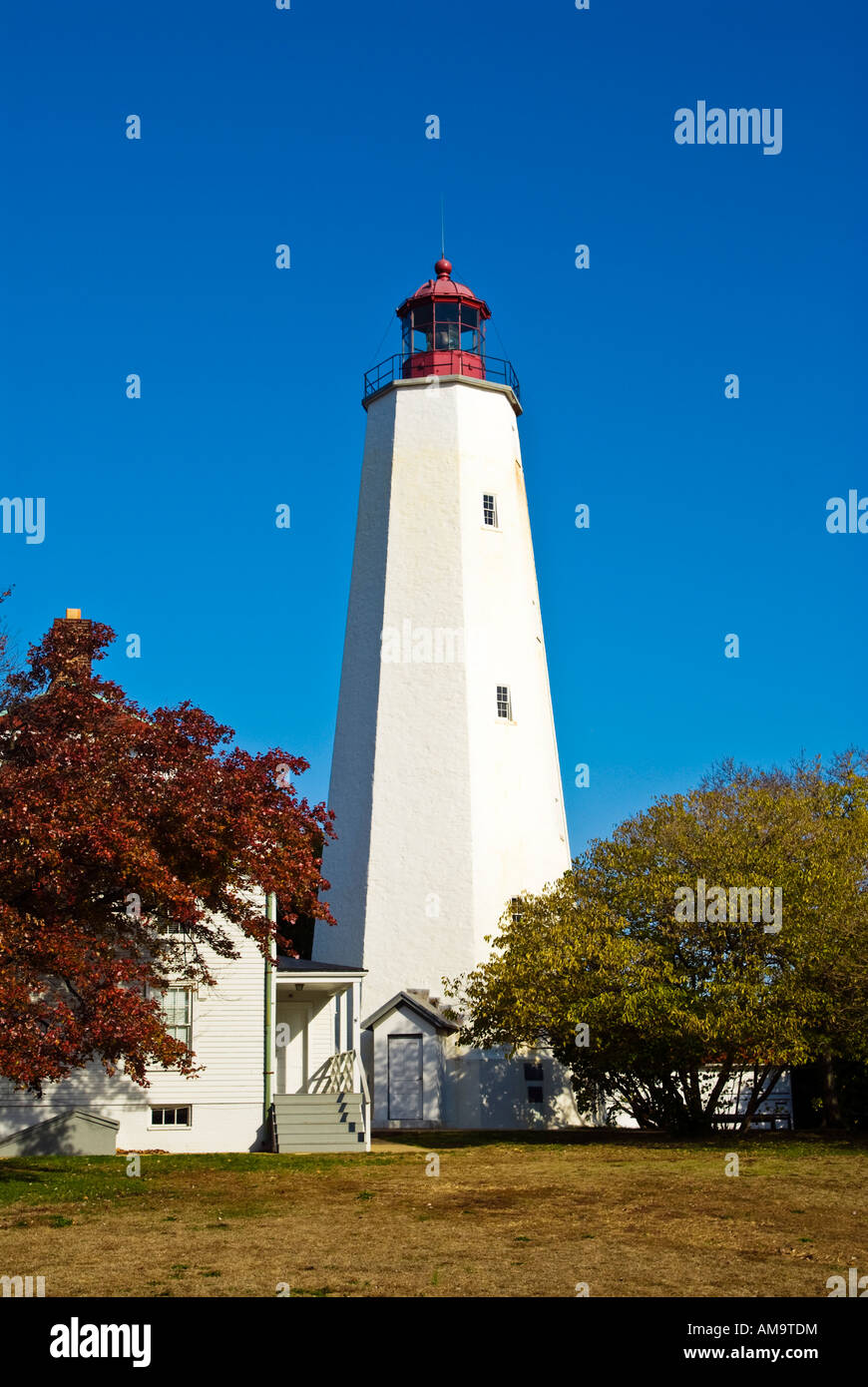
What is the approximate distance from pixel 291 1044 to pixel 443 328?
21.1 m

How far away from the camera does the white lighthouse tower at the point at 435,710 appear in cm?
3303

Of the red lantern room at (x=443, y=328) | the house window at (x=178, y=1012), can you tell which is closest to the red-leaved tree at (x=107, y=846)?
the house window at (x=178, y=1012)

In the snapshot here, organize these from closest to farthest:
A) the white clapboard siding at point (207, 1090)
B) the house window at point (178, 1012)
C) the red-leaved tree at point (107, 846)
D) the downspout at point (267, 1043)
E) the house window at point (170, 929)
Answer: the red-leaved tree at point (107, 846) < the house window at point (170, 929) < the white clapboard siding at point (207, 1090) < the downspout at point (267, 1043) < the house window at point (178, 1012)

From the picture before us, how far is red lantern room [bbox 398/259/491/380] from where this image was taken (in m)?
37.8

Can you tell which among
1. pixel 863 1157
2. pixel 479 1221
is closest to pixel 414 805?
pixel 863 1157

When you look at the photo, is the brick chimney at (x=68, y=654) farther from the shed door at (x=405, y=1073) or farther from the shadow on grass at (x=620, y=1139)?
the shed door at (x=405, y=1073)

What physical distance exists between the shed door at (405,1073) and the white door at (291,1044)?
10.1 feet

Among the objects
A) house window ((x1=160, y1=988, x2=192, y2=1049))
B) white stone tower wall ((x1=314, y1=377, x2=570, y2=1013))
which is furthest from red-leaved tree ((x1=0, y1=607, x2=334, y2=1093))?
white stone tower wall ((x1=314, y1=377, x2=570, y2=1013))

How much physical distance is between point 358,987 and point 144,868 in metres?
10.8

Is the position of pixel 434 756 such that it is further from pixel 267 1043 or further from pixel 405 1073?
pixel 267 1043

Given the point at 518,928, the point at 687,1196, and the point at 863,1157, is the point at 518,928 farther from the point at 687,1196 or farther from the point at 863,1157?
the point at 687,1196

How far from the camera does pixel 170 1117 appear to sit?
24734 millimetres

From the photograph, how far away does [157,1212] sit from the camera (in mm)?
15141

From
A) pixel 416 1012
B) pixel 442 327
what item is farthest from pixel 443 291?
pixel 416 1012
